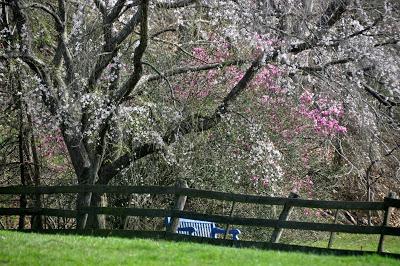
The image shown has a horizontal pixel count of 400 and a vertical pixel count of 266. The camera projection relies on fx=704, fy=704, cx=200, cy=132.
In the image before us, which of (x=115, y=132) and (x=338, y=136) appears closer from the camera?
(x=115, y=132)

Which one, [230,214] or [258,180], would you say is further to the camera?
[258,180]

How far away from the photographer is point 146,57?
14281 millimetres

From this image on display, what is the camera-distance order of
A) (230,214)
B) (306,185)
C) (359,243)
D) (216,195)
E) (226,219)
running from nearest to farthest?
(226,219)
(216,195)
(230,214)
(306,185)
(359,243)

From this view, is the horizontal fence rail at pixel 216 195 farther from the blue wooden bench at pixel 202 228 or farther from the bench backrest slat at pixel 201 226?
the bench backrest slat at pixel 201 226

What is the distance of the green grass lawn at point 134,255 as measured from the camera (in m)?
8.06

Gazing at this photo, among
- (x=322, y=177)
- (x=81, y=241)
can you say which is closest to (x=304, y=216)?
(x=322, y=177)

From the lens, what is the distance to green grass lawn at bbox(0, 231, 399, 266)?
8062mm

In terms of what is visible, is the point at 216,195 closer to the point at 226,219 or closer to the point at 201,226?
the point at 226,219

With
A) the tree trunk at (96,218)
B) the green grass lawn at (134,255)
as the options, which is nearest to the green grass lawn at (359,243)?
the tree trunk at (96,218)

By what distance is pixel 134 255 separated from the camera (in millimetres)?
8484

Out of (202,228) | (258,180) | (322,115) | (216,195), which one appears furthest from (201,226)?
(322,115)

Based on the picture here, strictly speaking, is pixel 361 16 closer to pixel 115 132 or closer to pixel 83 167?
pixel 115 132

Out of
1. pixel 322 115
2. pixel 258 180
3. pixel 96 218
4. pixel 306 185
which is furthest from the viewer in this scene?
pixel 306 185

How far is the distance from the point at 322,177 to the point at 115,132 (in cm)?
635
